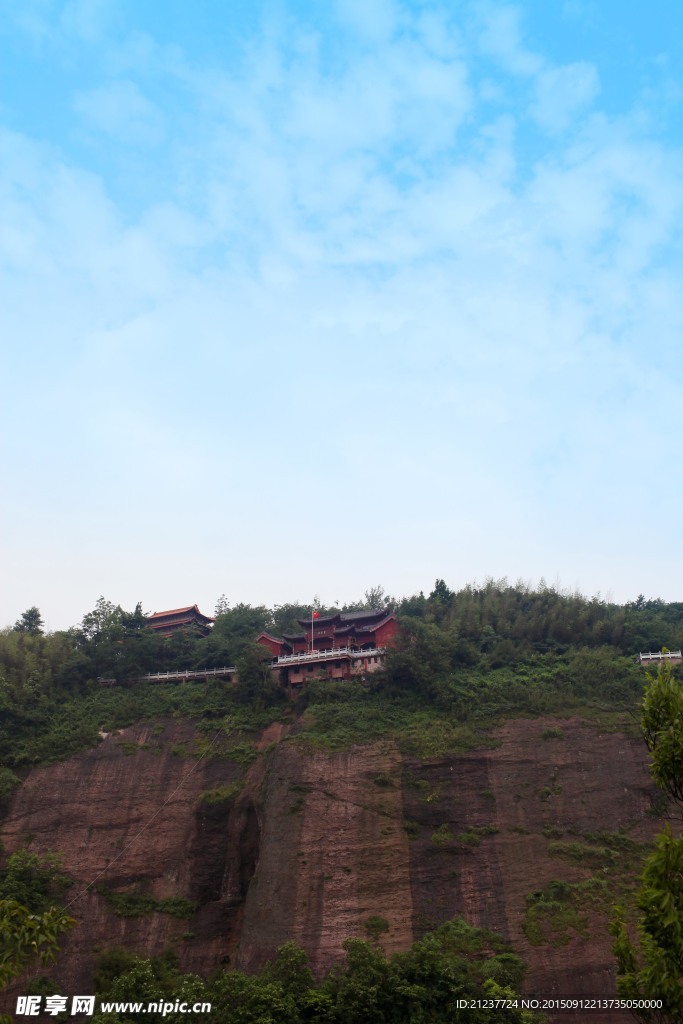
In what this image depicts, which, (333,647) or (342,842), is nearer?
(342,842)

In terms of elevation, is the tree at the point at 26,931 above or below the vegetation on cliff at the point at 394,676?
below

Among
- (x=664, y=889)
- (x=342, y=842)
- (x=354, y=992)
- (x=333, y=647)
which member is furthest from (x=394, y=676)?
(x=664, y=889)

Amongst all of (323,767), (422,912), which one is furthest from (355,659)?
(422,912)

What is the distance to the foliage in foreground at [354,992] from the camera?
20188mm

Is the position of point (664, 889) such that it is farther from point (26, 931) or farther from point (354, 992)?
point (354, 992)

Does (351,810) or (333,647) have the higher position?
(333,647)

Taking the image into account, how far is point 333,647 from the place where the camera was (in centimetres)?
4228

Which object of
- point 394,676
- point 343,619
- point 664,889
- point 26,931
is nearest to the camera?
point 26,931

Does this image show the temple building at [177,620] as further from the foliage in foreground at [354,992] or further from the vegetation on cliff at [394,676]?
the foliage in foreground at [354,992]

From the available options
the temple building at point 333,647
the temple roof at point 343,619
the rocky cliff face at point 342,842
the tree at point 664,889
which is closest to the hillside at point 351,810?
the rocky cliff face at point 342,842

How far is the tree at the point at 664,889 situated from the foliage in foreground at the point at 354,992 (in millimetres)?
12641

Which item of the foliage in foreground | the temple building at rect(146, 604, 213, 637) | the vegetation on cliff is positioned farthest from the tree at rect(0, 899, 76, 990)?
the temple building at rect(146, 604, 213, 637)

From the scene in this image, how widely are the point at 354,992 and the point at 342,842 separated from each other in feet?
25.7

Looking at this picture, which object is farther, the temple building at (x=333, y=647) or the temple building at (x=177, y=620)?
the temple building at (x=177, y=620)
